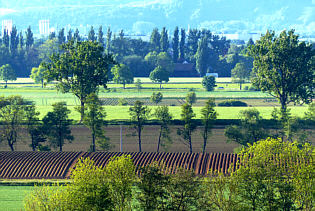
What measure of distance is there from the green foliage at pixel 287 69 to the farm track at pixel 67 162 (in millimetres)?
36468

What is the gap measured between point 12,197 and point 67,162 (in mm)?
9267

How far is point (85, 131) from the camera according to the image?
3260 inches

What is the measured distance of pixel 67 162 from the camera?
59188 mm

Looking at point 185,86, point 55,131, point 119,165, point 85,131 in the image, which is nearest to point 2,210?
point 119,165

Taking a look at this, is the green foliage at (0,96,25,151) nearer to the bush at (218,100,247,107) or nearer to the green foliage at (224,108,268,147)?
the green foliage at (224,108,268,147)

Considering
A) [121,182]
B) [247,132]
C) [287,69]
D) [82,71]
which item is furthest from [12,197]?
[287,69]

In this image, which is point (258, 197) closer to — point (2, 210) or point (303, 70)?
point (2, 210)

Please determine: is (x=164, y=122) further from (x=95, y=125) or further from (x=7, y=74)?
(x=7, y=74)

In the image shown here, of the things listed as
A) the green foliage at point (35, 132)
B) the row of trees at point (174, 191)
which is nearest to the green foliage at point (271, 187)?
the row of trees at point (174, 191)

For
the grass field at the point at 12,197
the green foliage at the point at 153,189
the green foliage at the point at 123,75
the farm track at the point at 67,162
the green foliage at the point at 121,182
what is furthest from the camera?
the green foliage at the point at 123,75

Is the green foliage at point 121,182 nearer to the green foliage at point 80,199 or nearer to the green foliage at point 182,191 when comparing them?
the green foliage at point 80,199

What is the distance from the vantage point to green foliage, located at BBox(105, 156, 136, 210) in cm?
3938

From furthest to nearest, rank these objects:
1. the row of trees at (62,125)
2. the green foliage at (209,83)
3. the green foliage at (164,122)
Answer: the green foliage at (209,83), the green foliage at (164,122), the row of trees at (62,125)

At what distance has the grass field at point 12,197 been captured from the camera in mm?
47688
